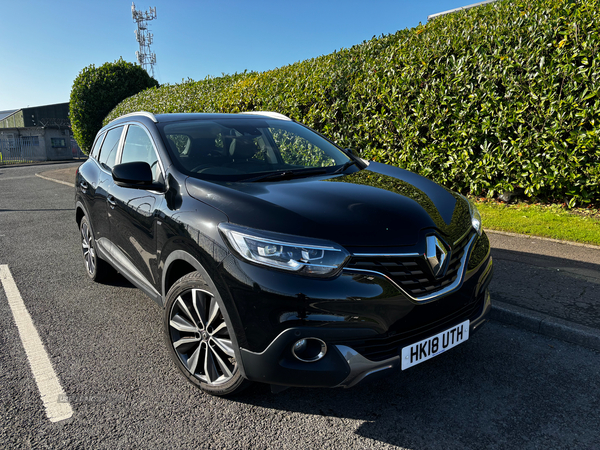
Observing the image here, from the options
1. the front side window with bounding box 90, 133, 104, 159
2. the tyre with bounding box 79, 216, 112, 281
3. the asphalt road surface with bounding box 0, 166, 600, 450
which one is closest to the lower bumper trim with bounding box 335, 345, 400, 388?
the asphalt road surface with bounding box 0, 166, 600, 450

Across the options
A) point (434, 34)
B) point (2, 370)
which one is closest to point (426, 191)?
point (2, 370)

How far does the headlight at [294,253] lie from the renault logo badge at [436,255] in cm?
50

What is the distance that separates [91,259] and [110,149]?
1310mm

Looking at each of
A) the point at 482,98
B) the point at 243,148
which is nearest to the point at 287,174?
the point at 243,148

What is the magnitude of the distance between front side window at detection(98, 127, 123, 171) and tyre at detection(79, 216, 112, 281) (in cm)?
76

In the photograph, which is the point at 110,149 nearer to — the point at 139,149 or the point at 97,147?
the point at 97,147

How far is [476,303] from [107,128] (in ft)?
13.3

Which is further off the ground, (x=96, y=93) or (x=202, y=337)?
(x=96, y=93)

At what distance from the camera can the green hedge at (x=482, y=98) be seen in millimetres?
6062

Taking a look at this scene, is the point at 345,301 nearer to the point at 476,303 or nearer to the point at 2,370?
the point at 476,303

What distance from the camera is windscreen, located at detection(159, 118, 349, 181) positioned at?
3.24m

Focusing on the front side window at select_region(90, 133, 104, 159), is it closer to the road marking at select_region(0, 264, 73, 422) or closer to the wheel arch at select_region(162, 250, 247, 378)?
the road marking at select_region(0, 264, 73, 422)

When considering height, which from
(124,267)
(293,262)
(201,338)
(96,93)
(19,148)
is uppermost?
(96,93)

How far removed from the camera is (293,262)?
2.26 metres
